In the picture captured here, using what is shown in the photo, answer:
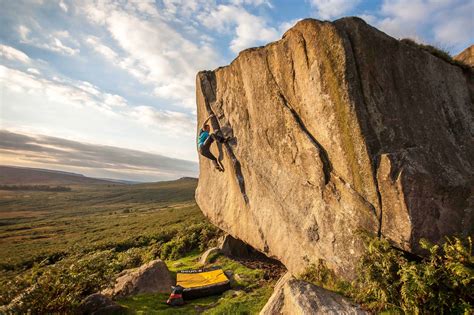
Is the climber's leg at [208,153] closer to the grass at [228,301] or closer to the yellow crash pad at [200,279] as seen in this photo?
the yellow crash pad at [200,279]

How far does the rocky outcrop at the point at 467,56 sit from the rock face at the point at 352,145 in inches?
55.5

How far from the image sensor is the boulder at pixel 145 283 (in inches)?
616

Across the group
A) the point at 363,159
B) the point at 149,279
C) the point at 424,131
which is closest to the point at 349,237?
the point at 363,159

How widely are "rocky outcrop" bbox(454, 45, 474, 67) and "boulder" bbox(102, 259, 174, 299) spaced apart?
21575mm

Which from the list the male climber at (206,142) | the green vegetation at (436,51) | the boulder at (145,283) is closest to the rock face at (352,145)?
the green vegetation at (436,51)

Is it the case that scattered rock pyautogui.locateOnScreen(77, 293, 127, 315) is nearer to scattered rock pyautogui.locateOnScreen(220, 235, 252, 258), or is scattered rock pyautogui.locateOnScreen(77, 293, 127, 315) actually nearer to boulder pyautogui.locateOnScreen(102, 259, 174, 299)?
boulder pyautogui.locateOnScreen(102, 259, 174, 299)

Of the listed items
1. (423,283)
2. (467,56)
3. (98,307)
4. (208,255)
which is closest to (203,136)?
(208,255)

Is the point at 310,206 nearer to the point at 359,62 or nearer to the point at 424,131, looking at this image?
the point at 424,131

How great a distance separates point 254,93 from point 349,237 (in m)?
9.44

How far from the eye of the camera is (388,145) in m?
11.0

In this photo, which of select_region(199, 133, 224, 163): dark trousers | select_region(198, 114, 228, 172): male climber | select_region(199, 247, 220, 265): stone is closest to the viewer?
select_region(199, 133, 224, 163): dark trousers

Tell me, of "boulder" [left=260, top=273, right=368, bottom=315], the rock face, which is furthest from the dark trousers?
"boulder" [left=260, top=273, right=368, bottom=315]

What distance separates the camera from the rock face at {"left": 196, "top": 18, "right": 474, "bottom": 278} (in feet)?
34.0

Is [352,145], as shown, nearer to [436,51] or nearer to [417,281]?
[417,281]
